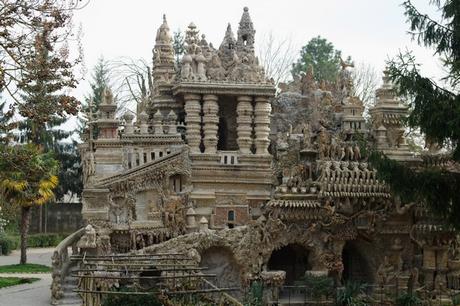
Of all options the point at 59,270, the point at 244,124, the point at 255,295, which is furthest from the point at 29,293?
the point at 244,124

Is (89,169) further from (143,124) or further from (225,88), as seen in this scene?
(225,88)

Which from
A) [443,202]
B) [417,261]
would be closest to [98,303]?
[443,202]

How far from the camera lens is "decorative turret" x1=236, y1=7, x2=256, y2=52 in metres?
30.4

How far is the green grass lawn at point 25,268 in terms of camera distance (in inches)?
1313

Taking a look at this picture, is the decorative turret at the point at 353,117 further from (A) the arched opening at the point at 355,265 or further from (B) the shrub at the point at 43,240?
(B) the shrub at the point at 43,240

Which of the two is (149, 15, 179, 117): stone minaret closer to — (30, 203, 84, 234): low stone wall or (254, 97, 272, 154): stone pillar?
(254, 97, 272, 154): stone pillar

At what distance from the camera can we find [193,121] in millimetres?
28047

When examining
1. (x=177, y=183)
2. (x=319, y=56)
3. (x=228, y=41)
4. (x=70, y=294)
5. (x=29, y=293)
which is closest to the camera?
(x=70, y=294)

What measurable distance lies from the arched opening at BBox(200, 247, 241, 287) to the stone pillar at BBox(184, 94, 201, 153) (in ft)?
12.8

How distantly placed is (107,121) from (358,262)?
30.3ft

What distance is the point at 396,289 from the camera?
25531 mm

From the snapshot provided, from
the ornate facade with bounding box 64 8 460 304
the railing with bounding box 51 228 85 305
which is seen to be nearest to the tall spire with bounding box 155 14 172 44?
the ornate facade with bounding box 64 8 460 304

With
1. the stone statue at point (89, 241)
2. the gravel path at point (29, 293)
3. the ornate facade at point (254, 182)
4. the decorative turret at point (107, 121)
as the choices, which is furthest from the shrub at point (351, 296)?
the decorative turret at point (107, 121)

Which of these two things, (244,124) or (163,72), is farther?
(163,72)
